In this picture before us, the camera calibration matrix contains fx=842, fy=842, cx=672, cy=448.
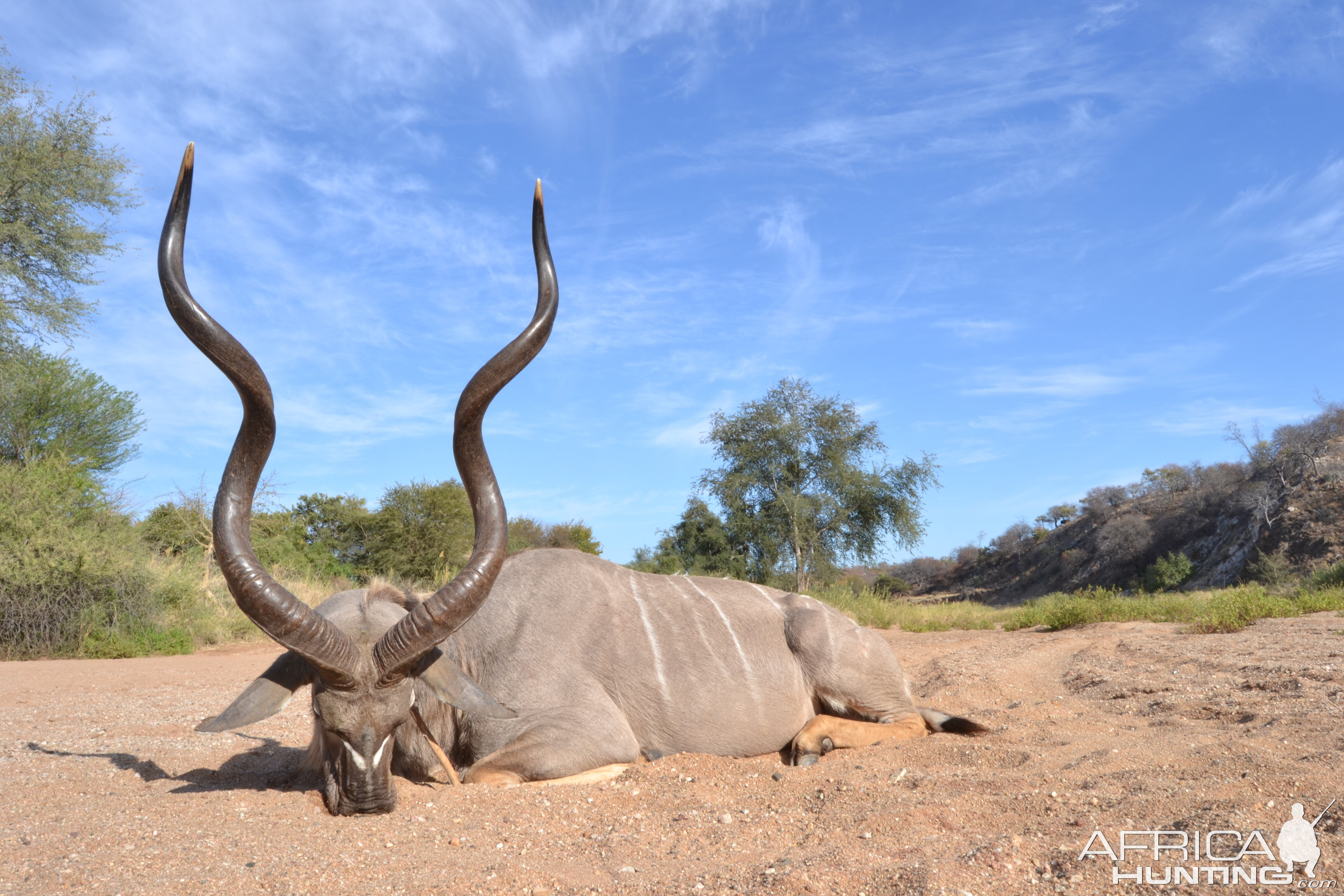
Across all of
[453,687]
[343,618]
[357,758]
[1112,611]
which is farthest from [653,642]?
[1112,611]

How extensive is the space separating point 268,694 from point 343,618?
570mm

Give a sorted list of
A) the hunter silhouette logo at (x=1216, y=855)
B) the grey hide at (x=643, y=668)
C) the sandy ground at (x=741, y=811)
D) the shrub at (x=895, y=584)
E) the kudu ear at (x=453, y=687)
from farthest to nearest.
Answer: the shrub at (x=895, y=584), the grey hide at (x=643, y=668), the kudu ear at (x=453, y=687), the sandy ground at (x=741, y=811), the hunter silhouette logo at (x=1216, y=855)

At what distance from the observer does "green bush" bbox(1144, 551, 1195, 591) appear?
114 ft

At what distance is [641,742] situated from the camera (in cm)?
562

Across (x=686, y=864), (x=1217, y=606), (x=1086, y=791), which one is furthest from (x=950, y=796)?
(x=1217, y=606)

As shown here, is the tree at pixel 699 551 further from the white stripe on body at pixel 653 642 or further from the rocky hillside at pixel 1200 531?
the white stripe on body at pixel 653 642

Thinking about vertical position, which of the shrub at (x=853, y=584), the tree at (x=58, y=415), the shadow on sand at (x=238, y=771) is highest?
the tree at (x=58, y=415)

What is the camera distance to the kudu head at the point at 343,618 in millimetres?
4125

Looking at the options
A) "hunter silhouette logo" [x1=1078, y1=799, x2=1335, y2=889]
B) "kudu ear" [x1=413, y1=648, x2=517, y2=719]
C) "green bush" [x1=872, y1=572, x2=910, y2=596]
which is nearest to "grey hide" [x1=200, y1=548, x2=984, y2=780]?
"kudu ear" [x1=413, y1=648, x2=517, y2=719]

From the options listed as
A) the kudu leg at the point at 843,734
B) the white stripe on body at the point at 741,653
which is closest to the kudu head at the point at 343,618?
the white stripe on body at the point at 741,653

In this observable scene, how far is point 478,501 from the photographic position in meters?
4.86

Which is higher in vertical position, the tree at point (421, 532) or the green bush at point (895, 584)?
the tree at point (421, 532)

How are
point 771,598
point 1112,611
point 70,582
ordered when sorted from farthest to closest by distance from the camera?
point 70,582 < point 1112,611 < point 771,598

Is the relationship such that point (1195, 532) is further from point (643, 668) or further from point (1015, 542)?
point (643, 668)
